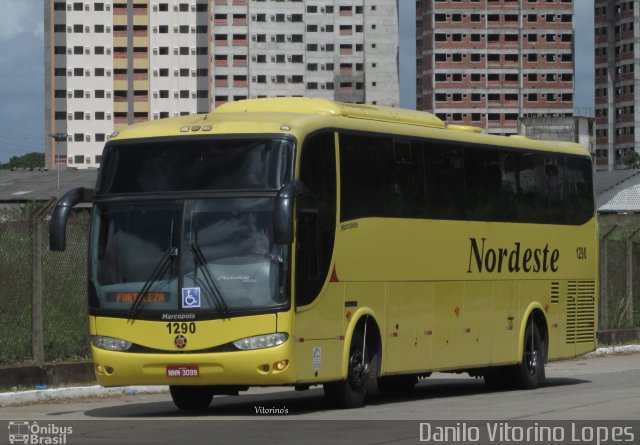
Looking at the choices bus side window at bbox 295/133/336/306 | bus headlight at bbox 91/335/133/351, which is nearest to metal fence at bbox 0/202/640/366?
bus headlight at bbox 91/335/133/351

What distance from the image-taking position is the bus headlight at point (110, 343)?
1800 centimetres

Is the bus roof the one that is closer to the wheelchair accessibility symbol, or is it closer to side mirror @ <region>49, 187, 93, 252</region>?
side mirror @ <region>49, 187, 93, 252</region>

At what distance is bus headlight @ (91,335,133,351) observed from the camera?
709 inches

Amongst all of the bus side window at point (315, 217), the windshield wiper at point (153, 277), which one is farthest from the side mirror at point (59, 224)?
the bus side window at point (315, 217)

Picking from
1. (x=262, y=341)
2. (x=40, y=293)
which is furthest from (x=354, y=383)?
(x=40, y=293)

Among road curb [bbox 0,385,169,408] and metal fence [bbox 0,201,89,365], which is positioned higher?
metal fence [bbox 0,201,89,365]

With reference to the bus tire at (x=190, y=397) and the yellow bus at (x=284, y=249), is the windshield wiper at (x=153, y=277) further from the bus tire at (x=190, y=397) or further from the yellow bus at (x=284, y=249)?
the bus tire at (x=190, y=397)

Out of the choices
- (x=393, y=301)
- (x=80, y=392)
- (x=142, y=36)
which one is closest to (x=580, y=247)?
(x=393, y=301)

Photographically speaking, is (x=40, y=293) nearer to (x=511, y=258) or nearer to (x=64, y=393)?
(x=64, y=393)

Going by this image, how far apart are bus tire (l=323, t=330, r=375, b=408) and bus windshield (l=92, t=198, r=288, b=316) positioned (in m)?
1.81

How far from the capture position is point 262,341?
17.6m

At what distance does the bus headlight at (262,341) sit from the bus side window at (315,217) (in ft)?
1.63

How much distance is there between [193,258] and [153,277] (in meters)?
0.54
